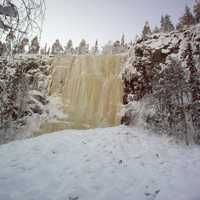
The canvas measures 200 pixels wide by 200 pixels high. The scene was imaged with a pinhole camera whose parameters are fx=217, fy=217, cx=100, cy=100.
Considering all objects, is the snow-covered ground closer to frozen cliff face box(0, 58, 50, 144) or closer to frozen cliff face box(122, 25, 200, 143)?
frozen cliff face box(122, 25, 200, 143)

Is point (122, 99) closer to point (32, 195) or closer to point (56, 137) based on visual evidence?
point (56, 137)

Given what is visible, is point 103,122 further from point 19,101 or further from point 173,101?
point 19,101

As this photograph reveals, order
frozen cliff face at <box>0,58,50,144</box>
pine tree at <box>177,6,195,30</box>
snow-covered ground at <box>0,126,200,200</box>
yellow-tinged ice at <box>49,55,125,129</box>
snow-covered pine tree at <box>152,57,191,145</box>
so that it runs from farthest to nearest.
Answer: pine tree at <box>177,6,195,30</box>
yellow-tinged ice at <box>49,55,125,129</box>
frozen cliff face at <box>0,58,50,144</box>
snow-covered pine tree at <box>152,57,191,145</box>
snow-covered ground at <box>0,126,200,200</box>

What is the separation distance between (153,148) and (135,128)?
226 centimetres

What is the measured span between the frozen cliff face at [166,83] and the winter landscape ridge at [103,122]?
4 centimetres

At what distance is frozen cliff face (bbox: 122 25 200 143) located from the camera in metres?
8.23

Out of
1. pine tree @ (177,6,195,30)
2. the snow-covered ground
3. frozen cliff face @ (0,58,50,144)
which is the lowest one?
the snow-covered ground

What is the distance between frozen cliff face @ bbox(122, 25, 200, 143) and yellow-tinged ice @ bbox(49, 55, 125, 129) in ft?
2.29

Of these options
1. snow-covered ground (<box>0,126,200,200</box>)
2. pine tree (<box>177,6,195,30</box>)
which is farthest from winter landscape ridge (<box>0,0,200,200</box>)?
pine tree (<box>177,6,195,30</box>)

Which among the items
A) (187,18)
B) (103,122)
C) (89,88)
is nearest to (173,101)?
(103,122)

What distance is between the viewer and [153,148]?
7.15 m

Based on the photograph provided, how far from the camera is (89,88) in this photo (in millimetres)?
11484

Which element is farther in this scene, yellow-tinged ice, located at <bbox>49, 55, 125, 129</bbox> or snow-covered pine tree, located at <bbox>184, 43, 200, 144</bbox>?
yellow-tinged ice, located at <bbox>49, 55, 125, 129</bbox>

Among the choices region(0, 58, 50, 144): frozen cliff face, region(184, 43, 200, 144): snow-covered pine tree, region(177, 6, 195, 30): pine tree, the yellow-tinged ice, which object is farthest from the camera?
region(177, 6, 195, 30): pine tree
